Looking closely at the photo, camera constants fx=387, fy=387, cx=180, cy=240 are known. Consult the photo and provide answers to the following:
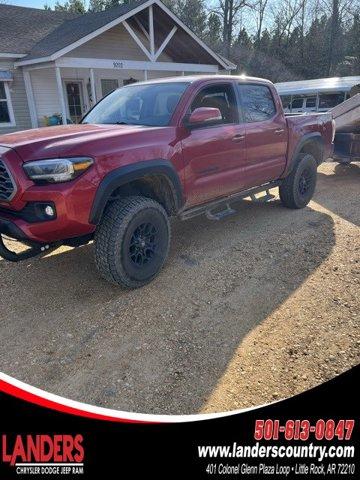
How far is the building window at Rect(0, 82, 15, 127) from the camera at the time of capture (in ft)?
42.1

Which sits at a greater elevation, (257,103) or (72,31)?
(72,31)

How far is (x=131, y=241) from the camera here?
12.2 feet

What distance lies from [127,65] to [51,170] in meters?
12.1

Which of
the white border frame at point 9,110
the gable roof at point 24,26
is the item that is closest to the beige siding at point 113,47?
the gable roof at point 24,26

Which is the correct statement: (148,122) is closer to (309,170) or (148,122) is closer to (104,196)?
(104,196)

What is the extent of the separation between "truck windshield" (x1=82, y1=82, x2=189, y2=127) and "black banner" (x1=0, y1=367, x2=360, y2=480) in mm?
2873

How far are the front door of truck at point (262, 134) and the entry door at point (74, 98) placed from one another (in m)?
11.4

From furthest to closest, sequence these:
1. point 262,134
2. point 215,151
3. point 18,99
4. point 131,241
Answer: point 18,99
point 262,134
point 215,151
point 131,241

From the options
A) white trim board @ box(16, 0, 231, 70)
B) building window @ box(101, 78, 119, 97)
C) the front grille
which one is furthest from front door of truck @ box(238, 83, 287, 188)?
building window @ box(101, 78, 119, 97)

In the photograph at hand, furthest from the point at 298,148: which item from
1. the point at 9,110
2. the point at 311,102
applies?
the point at 311,102

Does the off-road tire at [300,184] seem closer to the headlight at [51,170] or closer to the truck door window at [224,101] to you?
the truck door window at [224,101]

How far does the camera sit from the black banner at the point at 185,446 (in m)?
2.10

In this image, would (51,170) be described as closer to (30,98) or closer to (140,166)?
(140,166)

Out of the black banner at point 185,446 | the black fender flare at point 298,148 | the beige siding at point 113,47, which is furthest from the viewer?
the beige siding at point 113,47
